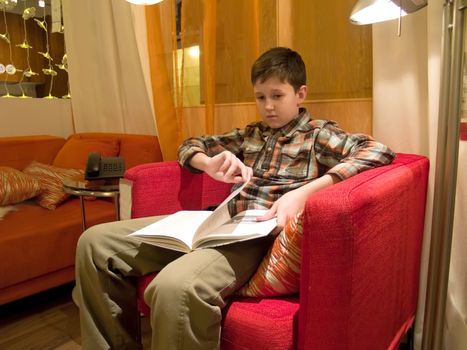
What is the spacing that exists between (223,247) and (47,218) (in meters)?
1.15

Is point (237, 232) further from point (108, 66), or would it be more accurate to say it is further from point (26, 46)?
point (26, 46)

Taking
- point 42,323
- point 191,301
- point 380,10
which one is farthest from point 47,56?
point 191,301

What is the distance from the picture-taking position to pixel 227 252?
2.91 ft

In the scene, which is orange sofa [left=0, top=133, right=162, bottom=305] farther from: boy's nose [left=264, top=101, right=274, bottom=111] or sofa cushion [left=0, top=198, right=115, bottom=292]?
boy's nose [left=264, top=101, right=274, bottom=111]

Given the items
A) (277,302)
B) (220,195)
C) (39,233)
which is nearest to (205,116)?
(220,195)

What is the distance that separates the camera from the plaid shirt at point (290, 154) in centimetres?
109

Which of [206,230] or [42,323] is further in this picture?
[42,323]

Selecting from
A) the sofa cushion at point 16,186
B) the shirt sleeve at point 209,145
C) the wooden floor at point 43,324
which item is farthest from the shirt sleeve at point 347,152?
the sofa cushion at point 16,186

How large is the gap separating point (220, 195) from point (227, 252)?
0.52 metres

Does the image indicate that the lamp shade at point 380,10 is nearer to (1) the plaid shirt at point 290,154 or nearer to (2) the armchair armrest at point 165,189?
(1) the plaid shirt at point 290,154

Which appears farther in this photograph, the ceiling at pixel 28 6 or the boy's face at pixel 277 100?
the ceiling at pixel 28 6

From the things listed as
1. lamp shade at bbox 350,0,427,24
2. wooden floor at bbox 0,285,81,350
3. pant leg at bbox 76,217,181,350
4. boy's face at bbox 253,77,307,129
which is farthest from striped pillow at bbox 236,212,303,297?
wooden floor at bbox 0,285,81,350

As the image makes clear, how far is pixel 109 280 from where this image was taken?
1.02 meters

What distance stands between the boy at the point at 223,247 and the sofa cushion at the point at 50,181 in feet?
3.10
